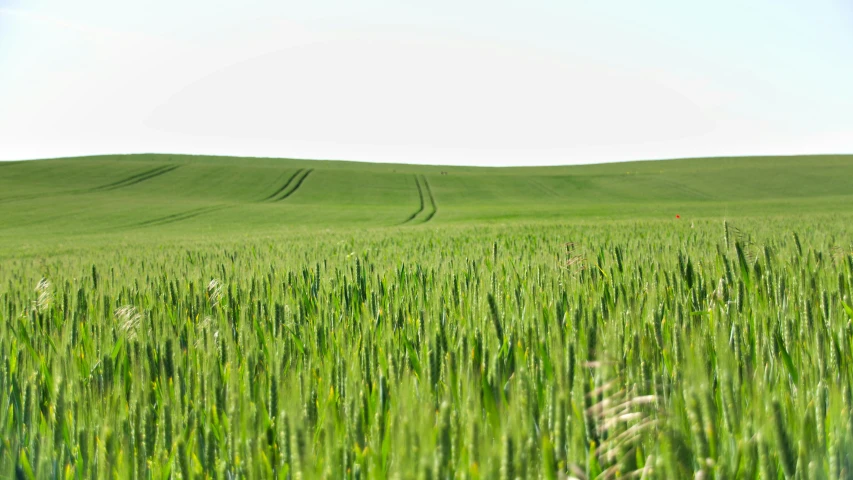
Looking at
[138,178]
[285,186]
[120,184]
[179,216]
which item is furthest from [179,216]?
[138,178]

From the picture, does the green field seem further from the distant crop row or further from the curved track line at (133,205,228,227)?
the curved track line at (133,205,228,227)

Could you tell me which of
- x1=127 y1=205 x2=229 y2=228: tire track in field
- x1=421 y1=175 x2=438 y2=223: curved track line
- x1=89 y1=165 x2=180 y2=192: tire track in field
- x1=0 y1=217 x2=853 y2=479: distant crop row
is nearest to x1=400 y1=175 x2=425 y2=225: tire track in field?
x1=421 y1=175 x2=438 y2=223: curved track line

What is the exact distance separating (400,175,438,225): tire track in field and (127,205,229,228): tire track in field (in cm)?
1308

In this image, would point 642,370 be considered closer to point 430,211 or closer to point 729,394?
point 729,394

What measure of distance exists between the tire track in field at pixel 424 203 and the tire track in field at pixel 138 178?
1053 inches

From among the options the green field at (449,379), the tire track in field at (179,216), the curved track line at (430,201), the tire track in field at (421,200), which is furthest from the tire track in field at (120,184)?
the green field at (449,379)

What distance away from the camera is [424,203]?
4406 cm

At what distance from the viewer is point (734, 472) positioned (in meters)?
0.69

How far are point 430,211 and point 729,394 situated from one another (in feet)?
118

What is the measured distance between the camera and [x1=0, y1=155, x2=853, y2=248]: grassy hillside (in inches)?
1276

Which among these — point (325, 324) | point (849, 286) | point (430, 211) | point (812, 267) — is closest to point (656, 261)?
point (812, 267)

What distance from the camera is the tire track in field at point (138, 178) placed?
50.2 meters

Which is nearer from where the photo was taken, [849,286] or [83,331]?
[83,331]

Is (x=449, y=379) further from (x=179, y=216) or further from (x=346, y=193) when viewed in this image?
(x=346, y=193)
